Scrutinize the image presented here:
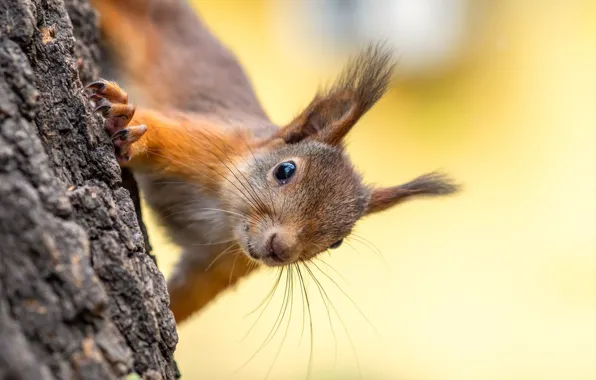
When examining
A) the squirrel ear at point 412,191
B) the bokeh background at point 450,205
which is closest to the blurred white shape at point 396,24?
the bokeh background at point 450,205

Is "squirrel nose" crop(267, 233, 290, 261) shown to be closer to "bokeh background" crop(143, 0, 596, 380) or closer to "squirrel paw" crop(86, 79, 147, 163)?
"squirrel paw" crop(86, 79, 147, 163)

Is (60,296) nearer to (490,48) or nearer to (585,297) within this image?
(585,297)

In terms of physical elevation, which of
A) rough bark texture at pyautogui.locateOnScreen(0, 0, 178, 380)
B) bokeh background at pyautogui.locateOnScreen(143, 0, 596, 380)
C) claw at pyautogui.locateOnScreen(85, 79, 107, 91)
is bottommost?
rough bark texture at pyautogui.locateOnScreen(0, 0, 178, 380)

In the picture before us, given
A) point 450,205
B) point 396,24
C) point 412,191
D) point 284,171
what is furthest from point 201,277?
point 396,24

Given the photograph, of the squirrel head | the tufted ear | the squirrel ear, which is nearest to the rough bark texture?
the squirrel head

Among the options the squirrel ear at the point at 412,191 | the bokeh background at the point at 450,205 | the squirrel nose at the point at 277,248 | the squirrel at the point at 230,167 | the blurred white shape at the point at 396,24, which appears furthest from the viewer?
the blurred white shape at the point at 396,24

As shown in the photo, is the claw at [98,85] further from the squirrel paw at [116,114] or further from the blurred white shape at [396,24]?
the blurred white shape at [396,24]
